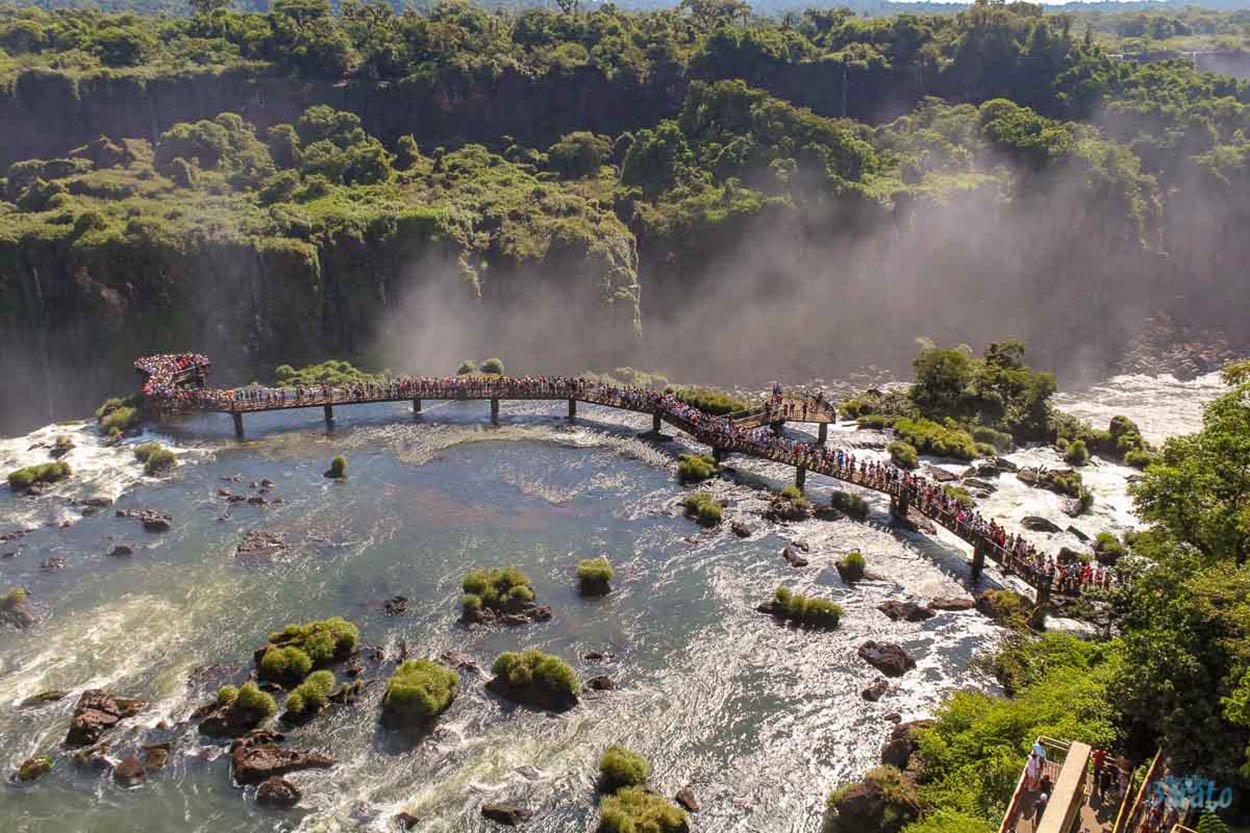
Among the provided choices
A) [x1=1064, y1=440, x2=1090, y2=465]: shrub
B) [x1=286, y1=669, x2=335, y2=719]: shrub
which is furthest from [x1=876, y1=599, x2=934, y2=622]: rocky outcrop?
[x1=1064, y1=440, x2=1090, y2=465]: shrub

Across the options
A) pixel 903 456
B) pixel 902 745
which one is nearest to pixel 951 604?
pixel 902 745

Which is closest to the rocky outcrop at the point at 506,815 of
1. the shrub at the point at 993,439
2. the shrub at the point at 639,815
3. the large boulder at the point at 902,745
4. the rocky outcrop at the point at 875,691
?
the shrub at the point at 639,815

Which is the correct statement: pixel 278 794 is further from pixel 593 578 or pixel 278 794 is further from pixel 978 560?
pixel 978 560

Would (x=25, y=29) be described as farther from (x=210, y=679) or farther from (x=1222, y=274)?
(x=1222, y=274)

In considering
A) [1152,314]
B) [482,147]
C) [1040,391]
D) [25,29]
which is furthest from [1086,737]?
[25,29]

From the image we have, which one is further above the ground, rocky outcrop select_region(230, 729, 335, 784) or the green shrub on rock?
the green shrub on rock

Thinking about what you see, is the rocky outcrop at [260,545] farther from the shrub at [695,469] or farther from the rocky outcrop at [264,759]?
the shrub at [695,469]

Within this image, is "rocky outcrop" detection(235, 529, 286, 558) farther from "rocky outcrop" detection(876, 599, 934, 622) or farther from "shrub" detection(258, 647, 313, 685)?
"rocky outcrop" detection(876, 599, 934, 622)
